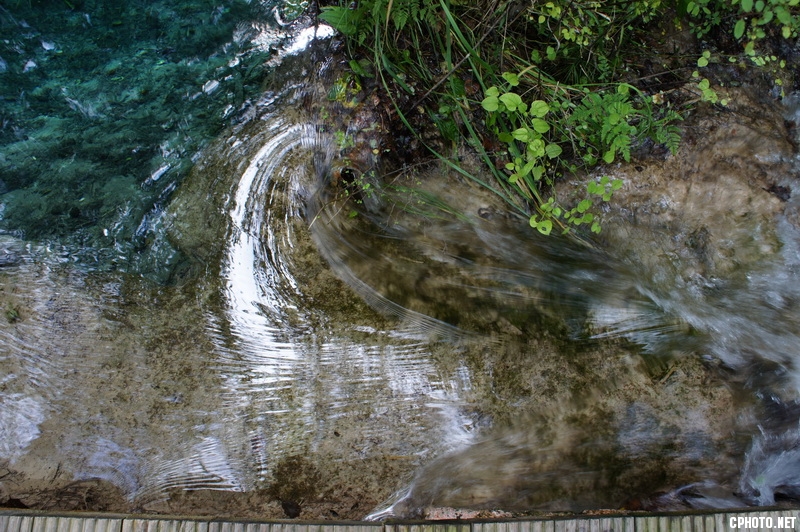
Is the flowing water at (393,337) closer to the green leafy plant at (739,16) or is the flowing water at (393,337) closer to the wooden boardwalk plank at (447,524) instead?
the wooden boardwalk plank at (447,524)

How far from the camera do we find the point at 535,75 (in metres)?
2.74

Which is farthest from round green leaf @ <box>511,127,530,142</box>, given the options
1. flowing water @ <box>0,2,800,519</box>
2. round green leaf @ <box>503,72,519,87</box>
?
flowing water @ <box>0,2,800,519</box>

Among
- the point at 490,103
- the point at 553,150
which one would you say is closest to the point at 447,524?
the point at 553,150

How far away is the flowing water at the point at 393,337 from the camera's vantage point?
2723mm

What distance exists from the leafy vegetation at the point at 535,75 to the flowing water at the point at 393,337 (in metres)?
0.24

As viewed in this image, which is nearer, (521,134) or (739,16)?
(521,134)

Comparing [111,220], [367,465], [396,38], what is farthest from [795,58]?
[111,220]

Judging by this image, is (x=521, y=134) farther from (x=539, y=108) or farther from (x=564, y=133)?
(x=564, y=133)

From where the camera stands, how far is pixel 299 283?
9.21 feet

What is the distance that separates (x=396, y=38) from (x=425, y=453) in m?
2.43

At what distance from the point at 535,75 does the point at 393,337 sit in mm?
1734

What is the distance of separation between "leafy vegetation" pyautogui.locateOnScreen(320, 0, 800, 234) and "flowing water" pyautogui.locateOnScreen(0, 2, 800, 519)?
0.24 metres

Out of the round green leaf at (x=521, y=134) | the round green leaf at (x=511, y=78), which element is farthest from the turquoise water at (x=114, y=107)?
the round green leaf at (x=521, y=134)

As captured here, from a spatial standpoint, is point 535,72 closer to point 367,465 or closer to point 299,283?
point 299,283
